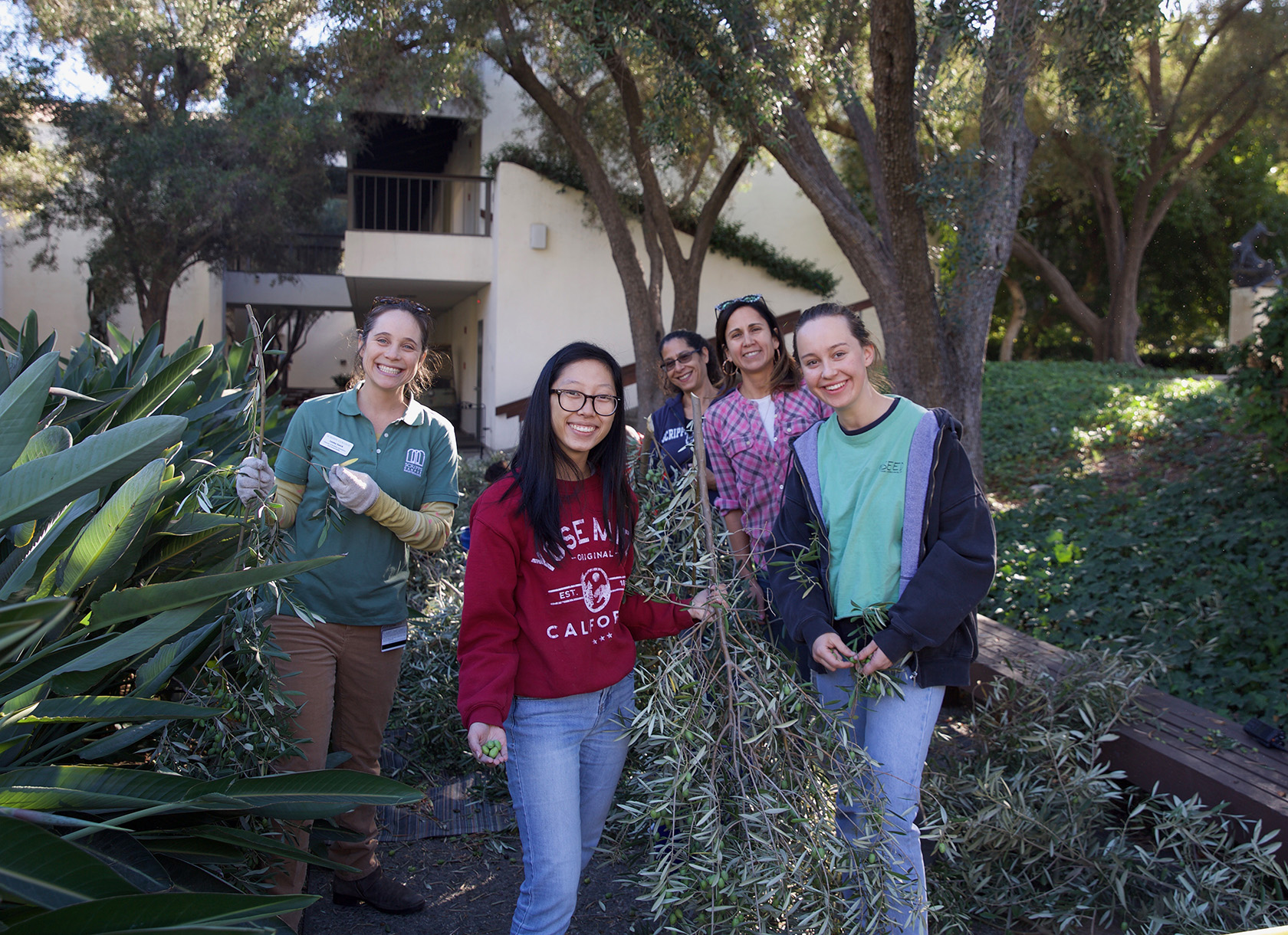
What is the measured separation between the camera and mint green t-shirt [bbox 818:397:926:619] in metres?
2.62

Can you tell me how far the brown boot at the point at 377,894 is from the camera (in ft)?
10.6

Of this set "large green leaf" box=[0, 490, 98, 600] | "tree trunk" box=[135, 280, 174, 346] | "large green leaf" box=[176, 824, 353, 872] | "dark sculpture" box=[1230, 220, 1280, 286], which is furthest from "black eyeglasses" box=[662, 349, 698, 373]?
"tree trunk" box=[135, 280, 174, 346]

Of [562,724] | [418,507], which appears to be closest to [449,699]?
[418,507]

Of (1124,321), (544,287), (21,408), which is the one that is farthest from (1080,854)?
(1124,321)

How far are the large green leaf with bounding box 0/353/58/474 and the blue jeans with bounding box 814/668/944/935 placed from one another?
214 cm

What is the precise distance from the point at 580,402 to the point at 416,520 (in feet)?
2.56

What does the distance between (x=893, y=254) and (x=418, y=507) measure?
180 inches

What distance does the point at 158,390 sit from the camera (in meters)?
3.10

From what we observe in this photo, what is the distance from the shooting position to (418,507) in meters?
3.12

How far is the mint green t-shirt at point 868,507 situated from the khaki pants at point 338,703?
1.53 m

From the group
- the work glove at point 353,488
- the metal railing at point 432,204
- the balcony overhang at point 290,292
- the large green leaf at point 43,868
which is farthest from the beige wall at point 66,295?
the large green leaf at point 43,868

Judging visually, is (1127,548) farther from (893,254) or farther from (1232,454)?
(893,254)

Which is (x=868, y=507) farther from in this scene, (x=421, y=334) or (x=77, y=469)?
(x=77, y=469)

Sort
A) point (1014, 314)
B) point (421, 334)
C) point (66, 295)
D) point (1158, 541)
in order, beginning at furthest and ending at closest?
point (1014, 314) → point (66, 295) → point (1158, 541) → point (421, 334)
